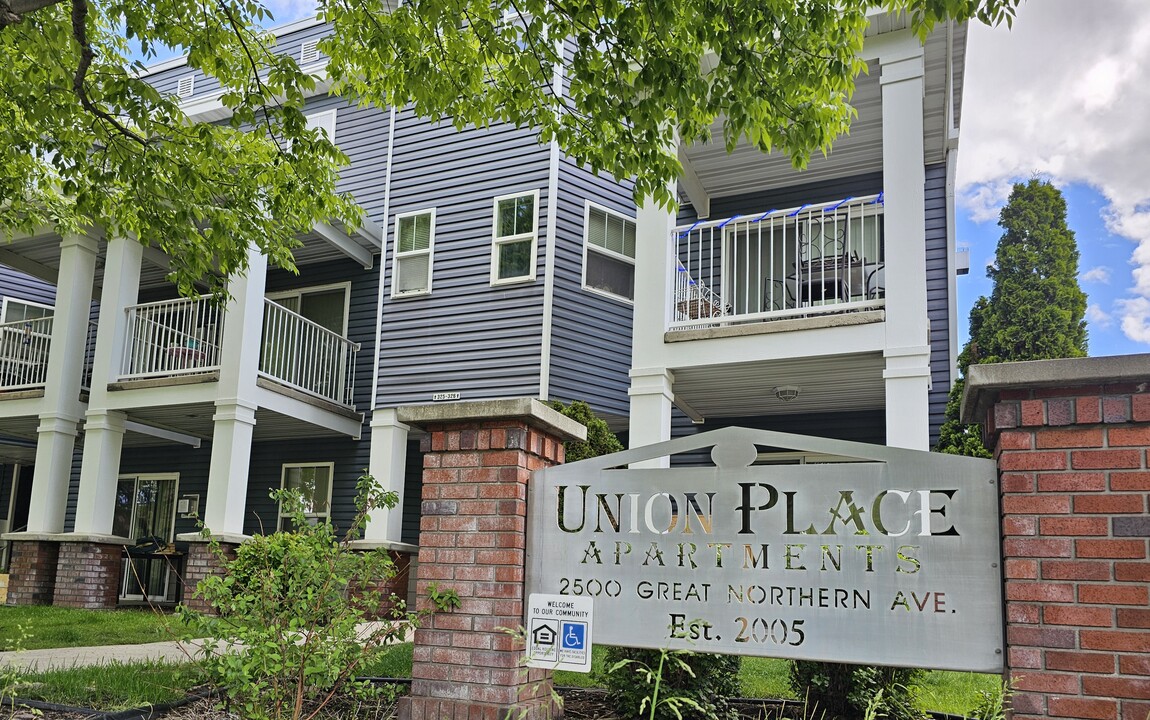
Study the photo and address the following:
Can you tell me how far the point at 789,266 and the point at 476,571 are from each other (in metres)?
7.90

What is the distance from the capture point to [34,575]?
1259 centimetres

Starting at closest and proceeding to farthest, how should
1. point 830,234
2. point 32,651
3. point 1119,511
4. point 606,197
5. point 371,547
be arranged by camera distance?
point 1119,511, point 32,651, point 830,234, point 371,547, point 606,197

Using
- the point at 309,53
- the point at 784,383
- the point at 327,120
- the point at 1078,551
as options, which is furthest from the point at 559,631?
the point at 309,53

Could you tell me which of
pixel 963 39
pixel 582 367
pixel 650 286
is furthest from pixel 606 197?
pixel 963 39

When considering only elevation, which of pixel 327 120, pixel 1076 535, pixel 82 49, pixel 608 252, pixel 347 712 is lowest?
pixel 347 712

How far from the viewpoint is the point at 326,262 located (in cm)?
1497

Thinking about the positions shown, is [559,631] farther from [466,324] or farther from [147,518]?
[147,518]

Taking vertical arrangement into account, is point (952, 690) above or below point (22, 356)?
below

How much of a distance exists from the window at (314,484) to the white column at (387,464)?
187 centimetres

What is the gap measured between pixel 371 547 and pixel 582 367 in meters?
3.78

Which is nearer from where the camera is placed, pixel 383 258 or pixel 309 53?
pixel 383 258

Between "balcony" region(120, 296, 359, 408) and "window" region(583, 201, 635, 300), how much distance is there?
4.24 metres

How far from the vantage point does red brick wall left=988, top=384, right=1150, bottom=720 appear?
3119 millimetres

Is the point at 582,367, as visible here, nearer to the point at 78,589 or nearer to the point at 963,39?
the point at 963,39
